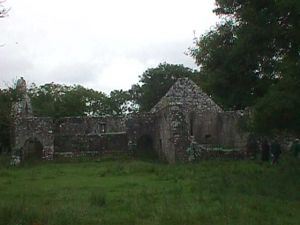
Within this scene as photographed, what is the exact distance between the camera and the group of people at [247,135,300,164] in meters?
24.8

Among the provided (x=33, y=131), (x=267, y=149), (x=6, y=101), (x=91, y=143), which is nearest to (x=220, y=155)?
(x=267, y=149)

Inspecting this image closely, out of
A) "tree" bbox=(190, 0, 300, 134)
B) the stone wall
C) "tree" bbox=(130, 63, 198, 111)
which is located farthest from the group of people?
"tree" bbox=(130, 63, 198, 111)

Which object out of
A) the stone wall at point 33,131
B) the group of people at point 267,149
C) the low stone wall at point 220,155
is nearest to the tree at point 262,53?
the group of people at point 267,149

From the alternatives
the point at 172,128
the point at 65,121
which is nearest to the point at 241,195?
the point at 172,128

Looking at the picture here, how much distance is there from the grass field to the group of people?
40.0 inches

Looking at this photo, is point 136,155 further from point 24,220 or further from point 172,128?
point 24,220

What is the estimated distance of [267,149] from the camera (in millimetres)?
26469

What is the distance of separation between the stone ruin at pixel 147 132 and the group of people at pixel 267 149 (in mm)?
635

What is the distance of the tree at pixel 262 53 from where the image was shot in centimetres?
1589

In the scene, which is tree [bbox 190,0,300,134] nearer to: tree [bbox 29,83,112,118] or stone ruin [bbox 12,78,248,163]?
stone ruin [bbox 12,78,248,163]

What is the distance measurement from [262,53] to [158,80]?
1755 inches

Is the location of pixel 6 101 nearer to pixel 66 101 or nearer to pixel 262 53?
pixel 262 53

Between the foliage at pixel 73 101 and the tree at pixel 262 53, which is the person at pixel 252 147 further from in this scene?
the foliage at pixel 73 101

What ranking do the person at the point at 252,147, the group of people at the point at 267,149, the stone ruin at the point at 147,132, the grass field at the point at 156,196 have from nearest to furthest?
1. the grass field at the point at 156,196
2. the group of people at the point at 267,149
3. the stone ruin at the point at 147,132
4. the person at the point at 252,147
